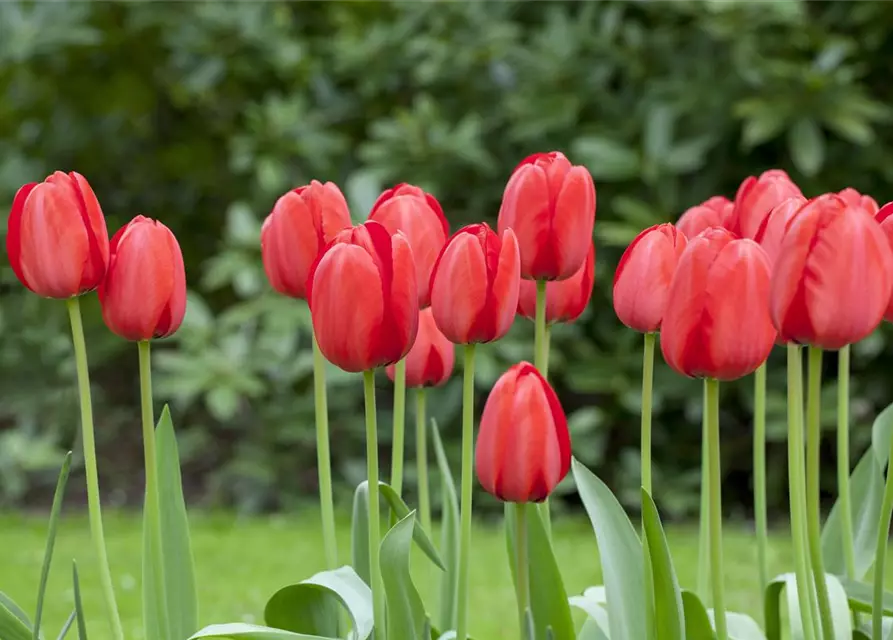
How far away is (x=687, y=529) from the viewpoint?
3988 mm

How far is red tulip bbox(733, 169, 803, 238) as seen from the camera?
4.21ft

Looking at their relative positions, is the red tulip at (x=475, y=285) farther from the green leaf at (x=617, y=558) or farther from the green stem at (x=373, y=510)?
the green leaf at (x=617, y=558)

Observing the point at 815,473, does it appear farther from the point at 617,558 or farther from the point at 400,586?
the point at 400,586

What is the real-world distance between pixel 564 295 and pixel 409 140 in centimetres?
276

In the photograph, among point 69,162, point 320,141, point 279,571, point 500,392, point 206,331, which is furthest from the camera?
point 69,162

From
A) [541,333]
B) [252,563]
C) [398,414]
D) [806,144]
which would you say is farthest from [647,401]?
[806,144]

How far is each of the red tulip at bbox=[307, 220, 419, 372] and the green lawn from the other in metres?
1.97

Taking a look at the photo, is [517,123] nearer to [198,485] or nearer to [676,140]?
[676,140]

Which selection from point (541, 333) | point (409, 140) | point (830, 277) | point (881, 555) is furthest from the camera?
point (409, 140)

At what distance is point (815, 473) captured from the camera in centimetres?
98

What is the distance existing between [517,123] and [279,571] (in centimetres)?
164

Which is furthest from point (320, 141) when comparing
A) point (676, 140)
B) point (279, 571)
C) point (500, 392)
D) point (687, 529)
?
point (500, 392)

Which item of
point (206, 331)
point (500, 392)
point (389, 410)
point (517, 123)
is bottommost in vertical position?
point (389, 410)

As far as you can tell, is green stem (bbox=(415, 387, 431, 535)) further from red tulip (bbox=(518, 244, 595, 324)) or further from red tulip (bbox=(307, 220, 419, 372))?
red tulip (bbox=(307, 220, 419, 372))
